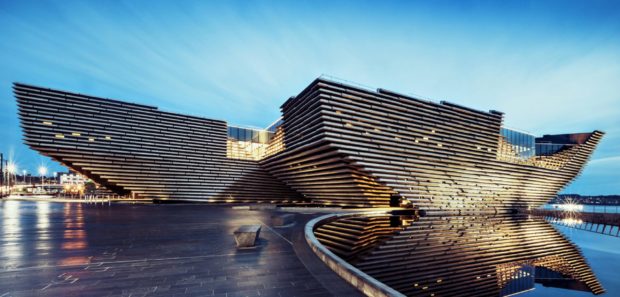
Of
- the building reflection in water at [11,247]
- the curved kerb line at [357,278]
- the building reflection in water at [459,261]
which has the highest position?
the curved kerb line at [357,278]

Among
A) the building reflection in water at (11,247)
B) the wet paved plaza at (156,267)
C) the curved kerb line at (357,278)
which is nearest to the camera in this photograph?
the curved kerb line at (357,278)

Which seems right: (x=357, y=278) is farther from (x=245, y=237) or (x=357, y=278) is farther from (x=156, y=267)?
(x=156, y=267)

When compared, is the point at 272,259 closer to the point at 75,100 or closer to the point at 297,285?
the point at 297,285

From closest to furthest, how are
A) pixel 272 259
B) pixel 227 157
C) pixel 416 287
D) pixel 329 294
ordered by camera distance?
pixel 329 294, pixel 272 259, pixel 416 287, pixel 227 157

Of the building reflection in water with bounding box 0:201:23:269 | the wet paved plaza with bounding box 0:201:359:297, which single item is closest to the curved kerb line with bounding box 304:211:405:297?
the wet paved plaza with bounding box 0:201:359:297

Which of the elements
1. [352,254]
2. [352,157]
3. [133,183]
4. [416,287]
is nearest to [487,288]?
[416,287]

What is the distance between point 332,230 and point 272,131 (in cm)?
3243

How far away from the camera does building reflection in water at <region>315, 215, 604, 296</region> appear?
8.99m

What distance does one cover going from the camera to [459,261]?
37.6 feet

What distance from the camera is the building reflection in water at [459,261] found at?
8992mm

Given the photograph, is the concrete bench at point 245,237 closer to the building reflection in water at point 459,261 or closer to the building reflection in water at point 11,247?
the building reflection in water at point 459,261

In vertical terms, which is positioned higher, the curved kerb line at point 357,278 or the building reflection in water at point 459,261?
the curved kerb line at point 357,278

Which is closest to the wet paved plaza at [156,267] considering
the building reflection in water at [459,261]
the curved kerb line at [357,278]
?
the curved kerb line at [357,278]

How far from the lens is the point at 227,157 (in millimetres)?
41000
